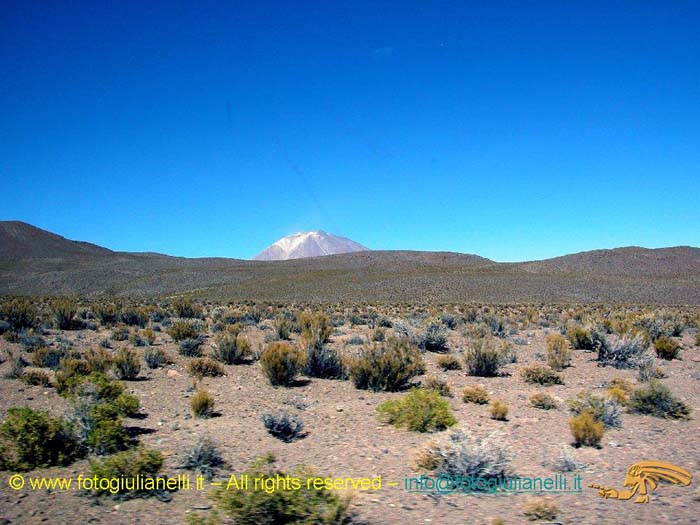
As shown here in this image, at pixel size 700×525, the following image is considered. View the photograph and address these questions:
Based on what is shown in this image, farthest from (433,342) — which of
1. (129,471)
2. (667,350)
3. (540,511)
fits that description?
(129,471)

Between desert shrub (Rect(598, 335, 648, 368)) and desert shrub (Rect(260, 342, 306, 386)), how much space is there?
29.6ft

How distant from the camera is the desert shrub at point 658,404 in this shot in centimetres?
901

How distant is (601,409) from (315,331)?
9.23 metres

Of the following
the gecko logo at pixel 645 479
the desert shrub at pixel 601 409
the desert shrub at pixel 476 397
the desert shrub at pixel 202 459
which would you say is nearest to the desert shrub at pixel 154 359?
the desert shrub at pixel 202 459

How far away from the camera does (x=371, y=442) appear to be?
7758 mm

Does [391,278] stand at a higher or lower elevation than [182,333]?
higher

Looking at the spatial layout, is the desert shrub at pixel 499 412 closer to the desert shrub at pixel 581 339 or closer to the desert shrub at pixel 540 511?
the desert shrub at pixel 540 511

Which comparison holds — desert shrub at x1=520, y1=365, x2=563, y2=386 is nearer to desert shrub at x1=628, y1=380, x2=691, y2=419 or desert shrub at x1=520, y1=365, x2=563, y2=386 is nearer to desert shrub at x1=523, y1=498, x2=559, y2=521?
desert shrub at x1=628, y1=380, x2=691, y2=419

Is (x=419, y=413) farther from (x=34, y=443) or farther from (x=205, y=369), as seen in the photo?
(x=205, y=369)

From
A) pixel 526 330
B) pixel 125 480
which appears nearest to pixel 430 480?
pixel 125 480

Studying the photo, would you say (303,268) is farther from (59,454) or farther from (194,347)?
(59,454)

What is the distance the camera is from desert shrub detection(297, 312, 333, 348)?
14336 mm

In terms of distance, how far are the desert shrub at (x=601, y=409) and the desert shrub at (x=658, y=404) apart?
66 cm

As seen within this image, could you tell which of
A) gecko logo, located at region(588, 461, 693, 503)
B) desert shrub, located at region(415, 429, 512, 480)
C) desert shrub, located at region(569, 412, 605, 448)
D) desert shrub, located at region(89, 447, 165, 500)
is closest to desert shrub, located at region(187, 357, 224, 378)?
desert shrub, located at region(89, 447, 165, 500)
